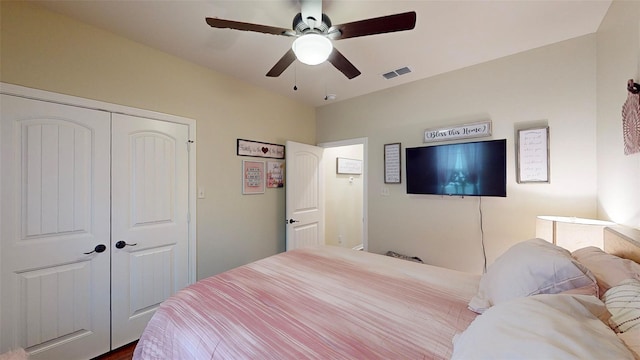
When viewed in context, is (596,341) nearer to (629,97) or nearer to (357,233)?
(629,97)

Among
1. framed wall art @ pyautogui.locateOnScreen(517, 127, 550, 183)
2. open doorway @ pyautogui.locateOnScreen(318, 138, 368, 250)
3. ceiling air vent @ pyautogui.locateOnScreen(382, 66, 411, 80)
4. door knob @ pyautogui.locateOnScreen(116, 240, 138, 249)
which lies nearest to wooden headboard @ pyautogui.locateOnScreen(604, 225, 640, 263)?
framed wall art @ pyautogui.locateOnScreen(517, 127, 550, 183)

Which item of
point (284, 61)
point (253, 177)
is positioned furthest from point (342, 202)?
point (284, 61)

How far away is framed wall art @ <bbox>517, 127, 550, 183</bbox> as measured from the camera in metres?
2.11

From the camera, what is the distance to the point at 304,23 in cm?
149

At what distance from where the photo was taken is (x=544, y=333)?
58 cm

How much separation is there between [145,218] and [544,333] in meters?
2.67

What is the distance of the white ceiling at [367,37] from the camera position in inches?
64.2

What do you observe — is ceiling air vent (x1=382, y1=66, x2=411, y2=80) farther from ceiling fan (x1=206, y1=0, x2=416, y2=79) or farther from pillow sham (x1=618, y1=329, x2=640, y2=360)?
pillow sham (x1=618, y1=329, x2=640, y2=360)

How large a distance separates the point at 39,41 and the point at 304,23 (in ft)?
6.28

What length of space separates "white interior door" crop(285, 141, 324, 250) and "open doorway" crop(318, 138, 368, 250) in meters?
0.37

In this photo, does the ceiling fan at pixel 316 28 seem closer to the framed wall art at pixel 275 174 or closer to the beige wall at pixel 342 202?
the framed wall art at pixel 275 174

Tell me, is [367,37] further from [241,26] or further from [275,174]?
[275,174]

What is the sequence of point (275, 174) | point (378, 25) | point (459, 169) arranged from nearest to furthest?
point (378, 25) → point (459, 169) → point (275, 174)

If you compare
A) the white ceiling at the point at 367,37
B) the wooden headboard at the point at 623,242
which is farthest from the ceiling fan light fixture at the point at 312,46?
the wooden headboard at the point at 623,242
